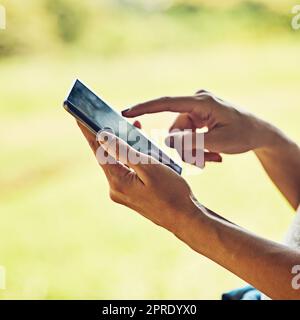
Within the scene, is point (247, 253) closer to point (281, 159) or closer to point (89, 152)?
point (281, 159)

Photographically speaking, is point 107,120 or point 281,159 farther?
point 281,159

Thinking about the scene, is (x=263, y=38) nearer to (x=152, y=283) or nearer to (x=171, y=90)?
(x=171, y=90)

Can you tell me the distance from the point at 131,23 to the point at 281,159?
0.55 m

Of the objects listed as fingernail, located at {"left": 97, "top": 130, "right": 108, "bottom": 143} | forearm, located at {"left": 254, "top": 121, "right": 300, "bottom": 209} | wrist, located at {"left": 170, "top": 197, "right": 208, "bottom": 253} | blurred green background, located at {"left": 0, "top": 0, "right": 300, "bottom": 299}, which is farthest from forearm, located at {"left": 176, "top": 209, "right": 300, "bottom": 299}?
blurred green background, located at {"left": 0, "top": 0, "right": 300, "bottom": 299}

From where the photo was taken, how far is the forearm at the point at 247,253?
761 mm

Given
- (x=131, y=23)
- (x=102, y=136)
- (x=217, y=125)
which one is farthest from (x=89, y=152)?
(x=102, y=136)

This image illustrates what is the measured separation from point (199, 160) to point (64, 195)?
1.84 ft

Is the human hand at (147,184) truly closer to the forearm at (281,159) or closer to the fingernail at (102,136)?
the fingernail at (102,136)

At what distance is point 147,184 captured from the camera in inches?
30.5

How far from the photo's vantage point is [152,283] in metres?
1.44

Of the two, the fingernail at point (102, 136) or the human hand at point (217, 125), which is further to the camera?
the human hand at point (217, 125)

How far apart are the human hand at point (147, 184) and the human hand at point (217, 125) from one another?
0.21 meters

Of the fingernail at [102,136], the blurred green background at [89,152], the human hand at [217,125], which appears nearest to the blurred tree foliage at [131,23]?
the blurred green background at [89,152]
